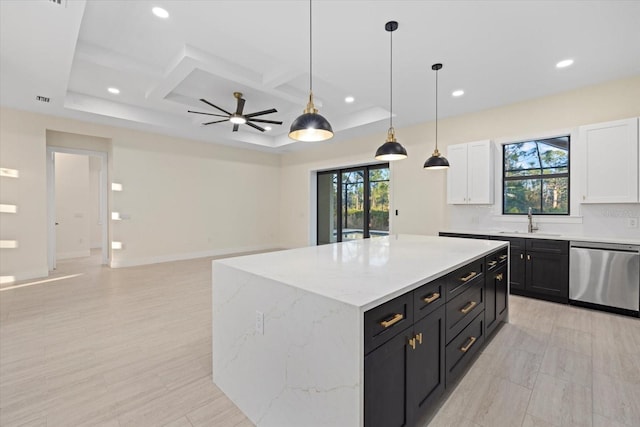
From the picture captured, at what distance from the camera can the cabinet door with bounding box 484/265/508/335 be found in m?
2.50

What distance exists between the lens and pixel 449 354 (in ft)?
5.98

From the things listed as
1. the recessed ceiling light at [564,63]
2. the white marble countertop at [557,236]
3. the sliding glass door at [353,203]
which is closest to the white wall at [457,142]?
the white marble countertop at [557,236]

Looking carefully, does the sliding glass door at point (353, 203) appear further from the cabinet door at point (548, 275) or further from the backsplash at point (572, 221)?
the cabinet door at point (548, 275)

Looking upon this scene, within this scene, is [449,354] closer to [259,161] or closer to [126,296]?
[126,296]

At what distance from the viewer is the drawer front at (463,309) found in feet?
6.00

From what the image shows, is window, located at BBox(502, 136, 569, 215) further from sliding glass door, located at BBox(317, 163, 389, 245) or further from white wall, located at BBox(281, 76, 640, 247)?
sliding glass door, located at BBox(317, 163, 389, 245)

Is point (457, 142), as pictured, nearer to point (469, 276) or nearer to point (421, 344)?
point (469, 276)

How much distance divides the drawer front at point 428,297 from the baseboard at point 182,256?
252 inches

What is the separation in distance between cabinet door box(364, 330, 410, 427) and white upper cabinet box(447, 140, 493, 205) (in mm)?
3929

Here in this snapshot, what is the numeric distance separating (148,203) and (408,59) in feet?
19.5

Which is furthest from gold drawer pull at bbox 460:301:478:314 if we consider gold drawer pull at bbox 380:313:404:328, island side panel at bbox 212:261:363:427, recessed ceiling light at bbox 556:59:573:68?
recessed ceiling light at bbox 556:59:573:68

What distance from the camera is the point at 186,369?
7.16ft

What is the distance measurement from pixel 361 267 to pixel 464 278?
83 centimetres

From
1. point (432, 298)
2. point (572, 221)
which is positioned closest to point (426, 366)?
point (432, 298)
